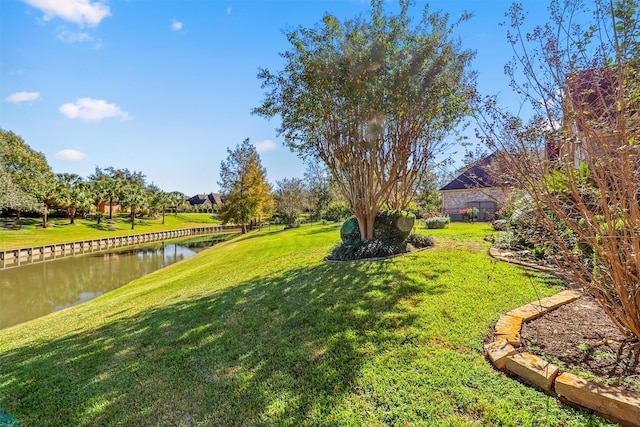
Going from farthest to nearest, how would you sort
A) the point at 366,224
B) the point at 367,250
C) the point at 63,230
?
the point at 63,230, the point at 366,224, the point at 367,250

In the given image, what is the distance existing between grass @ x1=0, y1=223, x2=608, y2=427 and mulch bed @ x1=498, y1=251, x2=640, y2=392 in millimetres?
474

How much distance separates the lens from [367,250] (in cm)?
842

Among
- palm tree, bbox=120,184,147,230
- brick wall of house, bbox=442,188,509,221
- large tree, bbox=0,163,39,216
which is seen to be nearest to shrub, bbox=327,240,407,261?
brick wall of house, bbox=442,188,509,221

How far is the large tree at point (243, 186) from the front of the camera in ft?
99.9

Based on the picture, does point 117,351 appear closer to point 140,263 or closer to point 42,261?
point 140,263

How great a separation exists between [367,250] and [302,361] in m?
5.36

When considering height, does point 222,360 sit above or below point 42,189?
below

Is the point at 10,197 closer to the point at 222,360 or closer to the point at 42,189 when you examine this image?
the point at 42,189

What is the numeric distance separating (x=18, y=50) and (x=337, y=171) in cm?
826

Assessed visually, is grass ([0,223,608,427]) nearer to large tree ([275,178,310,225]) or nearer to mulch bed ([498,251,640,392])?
mulch bed ([498,251,640,392])

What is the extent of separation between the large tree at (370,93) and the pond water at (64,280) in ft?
38.0

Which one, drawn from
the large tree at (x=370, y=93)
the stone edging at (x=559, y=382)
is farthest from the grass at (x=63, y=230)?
the stone edging at (x=559, y=382)

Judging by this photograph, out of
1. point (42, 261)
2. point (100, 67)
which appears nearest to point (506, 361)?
point (100, 67)

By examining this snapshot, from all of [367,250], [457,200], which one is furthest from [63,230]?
Answer: [457,200]
